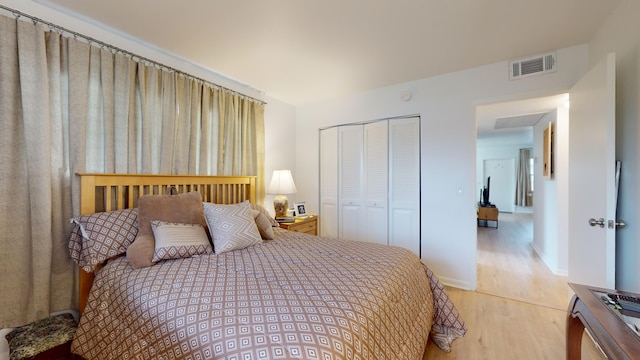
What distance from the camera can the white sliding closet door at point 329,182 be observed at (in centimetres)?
376

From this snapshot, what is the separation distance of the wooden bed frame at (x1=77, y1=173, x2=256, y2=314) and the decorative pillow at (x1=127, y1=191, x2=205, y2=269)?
0.24 m

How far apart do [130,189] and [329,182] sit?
2443 millimetres

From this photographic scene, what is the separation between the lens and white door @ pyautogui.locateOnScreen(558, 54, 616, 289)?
1.63m

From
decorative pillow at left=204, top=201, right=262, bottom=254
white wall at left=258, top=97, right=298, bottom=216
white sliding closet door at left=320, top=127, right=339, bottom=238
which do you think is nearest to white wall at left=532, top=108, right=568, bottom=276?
white sliding closet door at left=320, top=127, right=339, bottom=238

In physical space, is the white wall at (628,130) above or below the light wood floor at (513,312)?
above

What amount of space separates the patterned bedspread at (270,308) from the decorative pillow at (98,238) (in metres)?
0.08

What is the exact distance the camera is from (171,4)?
1.73 metres

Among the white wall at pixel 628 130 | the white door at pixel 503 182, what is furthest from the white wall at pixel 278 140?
the white door at pixel 503 182

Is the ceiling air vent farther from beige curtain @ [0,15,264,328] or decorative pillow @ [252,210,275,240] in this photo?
beige curtain @ [0,15,264,328]

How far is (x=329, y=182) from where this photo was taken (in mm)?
3822

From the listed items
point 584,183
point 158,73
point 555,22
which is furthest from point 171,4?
point 584,183

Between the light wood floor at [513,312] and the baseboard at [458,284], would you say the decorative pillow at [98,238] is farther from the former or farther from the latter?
the baseboard at [458,284]

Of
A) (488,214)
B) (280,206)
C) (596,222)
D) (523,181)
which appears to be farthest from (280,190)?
(523,181)

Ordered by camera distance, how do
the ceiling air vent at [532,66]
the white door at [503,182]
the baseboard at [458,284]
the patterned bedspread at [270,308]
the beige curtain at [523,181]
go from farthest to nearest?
1. the white door at [503,182]
2. the beige curtain at [523,181]
3. the baseboard at [458,284]
4. the ceiling air vent at [532,66]
5. the patterned bedspread at [270,308]
